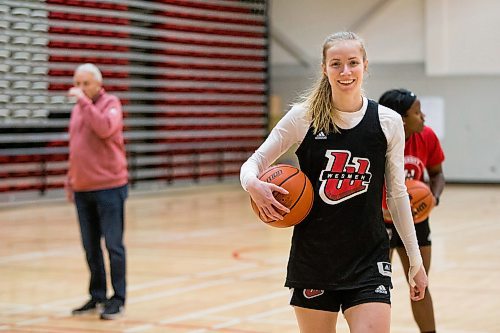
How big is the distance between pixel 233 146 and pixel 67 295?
13.4m

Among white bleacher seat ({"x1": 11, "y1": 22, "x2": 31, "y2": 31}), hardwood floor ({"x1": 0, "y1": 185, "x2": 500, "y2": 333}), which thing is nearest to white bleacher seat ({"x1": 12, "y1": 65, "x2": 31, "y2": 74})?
white bleacher seat ({"x1": 11, "y1": 22, "x2": 31, "y2": 31})

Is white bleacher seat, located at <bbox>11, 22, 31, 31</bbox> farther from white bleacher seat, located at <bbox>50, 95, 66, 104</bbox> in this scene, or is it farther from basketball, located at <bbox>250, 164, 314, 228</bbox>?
basketball, located at <bbox>250, 164, 314, 228</bbox>

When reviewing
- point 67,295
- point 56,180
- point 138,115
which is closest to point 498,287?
point 67,295

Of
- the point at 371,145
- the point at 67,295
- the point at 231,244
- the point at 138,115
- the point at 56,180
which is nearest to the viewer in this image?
the point at 371,145

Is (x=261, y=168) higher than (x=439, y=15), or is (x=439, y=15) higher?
(x=439, y=15)

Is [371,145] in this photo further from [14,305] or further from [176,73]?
[176,73]

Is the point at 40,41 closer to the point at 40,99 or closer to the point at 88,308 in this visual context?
the point at 40,99

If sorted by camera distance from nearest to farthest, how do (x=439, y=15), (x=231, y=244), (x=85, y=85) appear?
(x=85, y=85) < (x=231, y=244) < (x=439, y=15)

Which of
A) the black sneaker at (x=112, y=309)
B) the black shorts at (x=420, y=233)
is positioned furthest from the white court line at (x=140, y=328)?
the black shorts at (x=420, y=233)

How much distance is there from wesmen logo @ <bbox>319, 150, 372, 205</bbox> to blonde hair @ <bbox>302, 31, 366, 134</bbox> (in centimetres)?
13

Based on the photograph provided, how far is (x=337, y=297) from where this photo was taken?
4043 millimetres

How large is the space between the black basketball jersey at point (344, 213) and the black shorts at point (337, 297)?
3cm

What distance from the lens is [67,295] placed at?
8586 mm

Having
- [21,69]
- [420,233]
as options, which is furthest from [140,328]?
[21,69]
